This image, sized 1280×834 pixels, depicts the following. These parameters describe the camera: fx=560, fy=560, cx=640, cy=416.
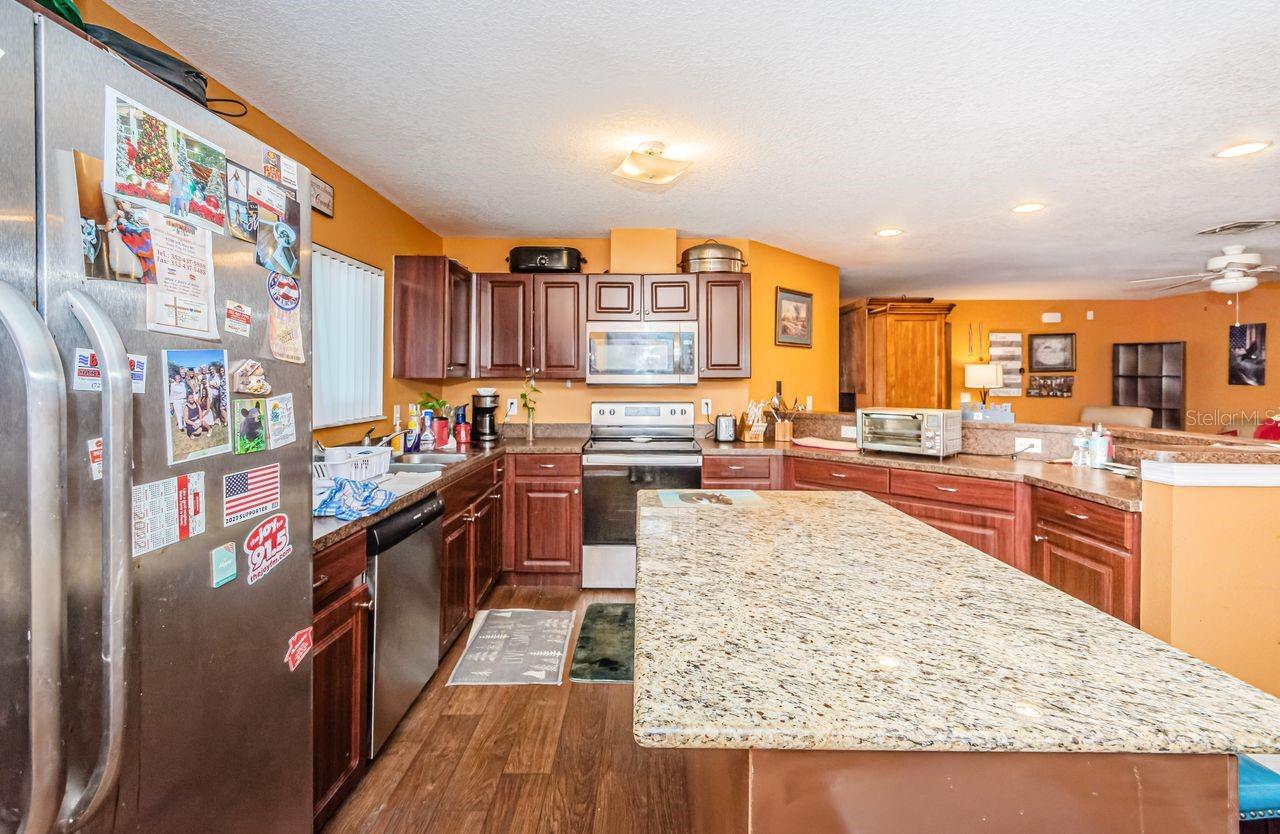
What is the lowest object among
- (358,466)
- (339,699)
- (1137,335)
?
(339,699)

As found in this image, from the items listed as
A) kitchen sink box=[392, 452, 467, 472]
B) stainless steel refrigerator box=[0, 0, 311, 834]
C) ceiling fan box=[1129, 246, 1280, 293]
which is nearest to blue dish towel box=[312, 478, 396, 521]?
stainless steel refrigerator box=[0, 0, 311, 834]

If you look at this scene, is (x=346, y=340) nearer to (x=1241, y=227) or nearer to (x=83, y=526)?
(x=83, y=526)

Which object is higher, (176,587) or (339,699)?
(176,587)

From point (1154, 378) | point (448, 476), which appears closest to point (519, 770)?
point (448, 476)

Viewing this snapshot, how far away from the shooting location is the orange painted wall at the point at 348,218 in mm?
1857

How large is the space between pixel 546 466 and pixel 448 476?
3.61ft

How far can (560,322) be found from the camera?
389cm

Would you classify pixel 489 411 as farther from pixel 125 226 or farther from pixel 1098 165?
pixel 1098 165

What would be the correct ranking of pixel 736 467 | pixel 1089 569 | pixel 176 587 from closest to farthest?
pixel 176 587
pixel 1089 569
pixel 736 467

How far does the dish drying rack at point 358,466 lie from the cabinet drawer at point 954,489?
8.98 feet

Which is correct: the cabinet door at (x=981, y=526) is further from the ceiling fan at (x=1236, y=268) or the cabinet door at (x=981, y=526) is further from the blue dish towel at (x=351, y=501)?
the ceiling fan at (x=1236, y=268)

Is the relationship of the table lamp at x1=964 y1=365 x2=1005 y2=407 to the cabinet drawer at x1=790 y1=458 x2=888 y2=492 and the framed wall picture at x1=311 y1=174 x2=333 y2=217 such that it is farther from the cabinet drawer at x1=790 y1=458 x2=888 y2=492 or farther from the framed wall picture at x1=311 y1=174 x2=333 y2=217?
the framed wall picture at x1=311 y1=174 x2=333 y2=217

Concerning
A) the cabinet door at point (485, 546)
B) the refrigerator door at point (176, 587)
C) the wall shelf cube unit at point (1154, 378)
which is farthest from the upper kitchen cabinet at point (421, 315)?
the wall shelf cube unit at point (1154, 378)

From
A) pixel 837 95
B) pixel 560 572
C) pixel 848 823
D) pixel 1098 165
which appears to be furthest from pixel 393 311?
pixel 1098 165
